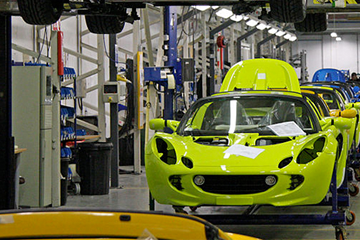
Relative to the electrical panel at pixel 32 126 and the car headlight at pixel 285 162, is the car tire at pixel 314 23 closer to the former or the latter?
the electrical panel at pixel 32 126

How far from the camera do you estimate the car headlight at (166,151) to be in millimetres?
6500

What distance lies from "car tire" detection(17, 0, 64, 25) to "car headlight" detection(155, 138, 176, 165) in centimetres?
190

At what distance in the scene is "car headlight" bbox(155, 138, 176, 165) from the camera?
650cm

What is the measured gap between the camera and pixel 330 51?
45375 mm

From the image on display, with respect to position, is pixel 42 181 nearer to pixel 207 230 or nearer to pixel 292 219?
pixel 292 219

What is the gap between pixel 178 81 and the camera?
12117mm

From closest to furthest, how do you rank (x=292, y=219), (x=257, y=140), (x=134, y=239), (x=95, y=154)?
(x=134, y=239), (x=292, y=219), (x=257, y=140), (x=95, y=154)

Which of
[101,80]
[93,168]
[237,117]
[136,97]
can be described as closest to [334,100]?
[136,97]

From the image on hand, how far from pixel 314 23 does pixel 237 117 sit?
11.0 feet

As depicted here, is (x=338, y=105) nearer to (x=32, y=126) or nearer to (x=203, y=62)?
(x=32, y=126)

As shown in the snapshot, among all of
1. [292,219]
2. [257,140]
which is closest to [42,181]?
[257,140]

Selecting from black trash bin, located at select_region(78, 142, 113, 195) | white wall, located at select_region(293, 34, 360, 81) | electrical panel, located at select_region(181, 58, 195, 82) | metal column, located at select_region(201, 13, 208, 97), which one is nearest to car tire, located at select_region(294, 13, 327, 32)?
electrical panel, located at select_region(181, 58, 195, 82)

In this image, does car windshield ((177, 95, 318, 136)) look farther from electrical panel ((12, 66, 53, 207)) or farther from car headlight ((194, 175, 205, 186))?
electrical panel ((12, 66, 53, 207))

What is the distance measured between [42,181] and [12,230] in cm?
661
